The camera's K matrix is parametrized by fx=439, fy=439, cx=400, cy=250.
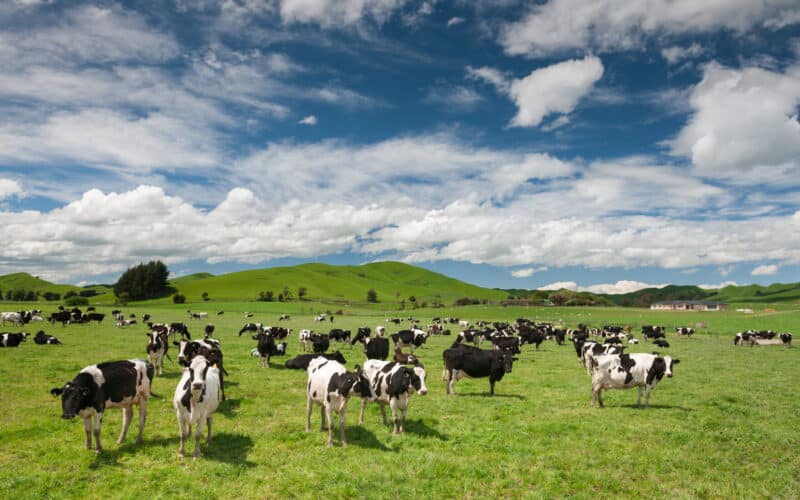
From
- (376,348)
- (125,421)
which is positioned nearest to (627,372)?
(376,348)

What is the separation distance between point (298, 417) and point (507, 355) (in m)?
10.3

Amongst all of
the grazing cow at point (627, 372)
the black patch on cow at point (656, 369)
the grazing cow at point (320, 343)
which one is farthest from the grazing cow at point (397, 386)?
the grazing cow at point (320, 343)

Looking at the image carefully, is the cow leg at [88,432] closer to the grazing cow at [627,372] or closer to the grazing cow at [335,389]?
the grazing cow at [335,389]

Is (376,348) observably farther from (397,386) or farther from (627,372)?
(627,372)

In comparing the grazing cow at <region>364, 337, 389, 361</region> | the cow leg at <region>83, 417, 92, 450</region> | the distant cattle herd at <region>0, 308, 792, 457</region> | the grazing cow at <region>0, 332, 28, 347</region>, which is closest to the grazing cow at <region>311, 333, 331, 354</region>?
the distant cattle herd at <region>0, 308, 792, 457</region>

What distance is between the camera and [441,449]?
12477 mm

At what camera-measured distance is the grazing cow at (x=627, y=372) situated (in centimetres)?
1780

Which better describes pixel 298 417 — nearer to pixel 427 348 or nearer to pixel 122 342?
pixel 427 348

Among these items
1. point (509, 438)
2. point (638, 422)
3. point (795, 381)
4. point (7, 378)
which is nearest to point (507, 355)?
point (638, 422)

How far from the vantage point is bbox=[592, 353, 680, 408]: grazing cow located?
17797 millimetres

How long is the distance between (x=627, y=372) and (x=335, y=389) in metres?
12.3

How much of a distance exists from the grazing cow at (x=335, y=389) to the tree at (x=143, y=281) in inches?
6838

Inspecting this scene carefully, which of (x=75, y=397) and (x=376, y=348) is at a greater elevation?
(x=75, y=397)

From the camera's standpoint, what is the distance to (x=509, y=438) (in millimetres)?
13398
